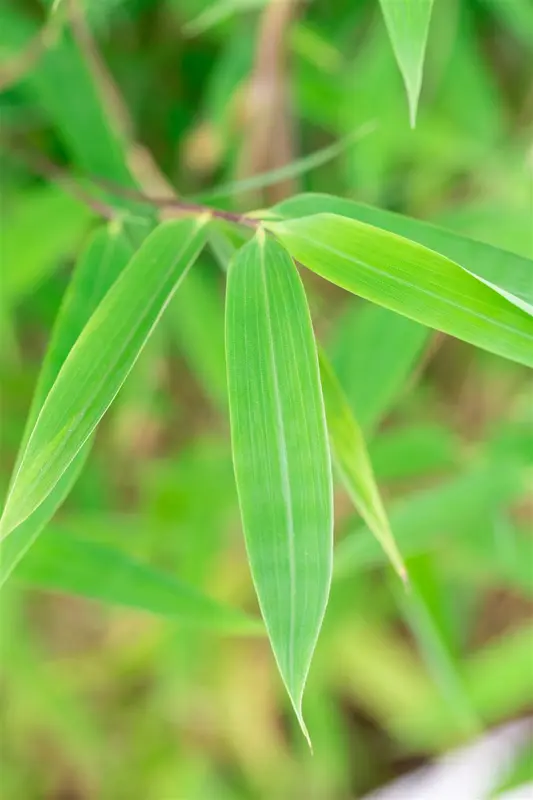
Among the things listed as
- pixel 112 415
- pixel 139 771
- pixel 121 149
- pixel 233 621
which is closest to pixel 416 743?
pixel 139 771

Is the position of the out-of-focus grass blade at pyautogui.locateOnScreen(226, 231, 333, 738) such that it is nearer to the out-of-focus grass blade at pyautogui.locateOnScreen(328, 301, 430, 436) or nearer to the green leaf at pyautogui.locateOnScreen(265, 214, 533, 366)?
the green leaf at pyautogui.locateOnScreen(265, 214, 533, 366)

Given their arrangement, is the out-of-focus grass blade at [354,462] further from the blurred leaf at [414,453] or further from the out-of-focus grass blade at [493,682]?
the out-of-focus grass blade at [493,682]

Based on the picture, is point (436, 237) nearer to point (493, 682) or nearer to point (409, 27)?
point (409, 27)

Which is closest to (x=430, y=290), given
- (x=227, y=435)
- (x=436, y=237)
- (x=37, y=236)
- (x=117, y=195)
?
(x=436, y=237)

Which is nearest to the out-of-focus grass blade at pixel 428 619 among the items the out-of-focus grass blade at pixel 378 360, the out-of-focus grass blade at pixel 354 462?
the out-of-focus grass blade at pixel 378 360

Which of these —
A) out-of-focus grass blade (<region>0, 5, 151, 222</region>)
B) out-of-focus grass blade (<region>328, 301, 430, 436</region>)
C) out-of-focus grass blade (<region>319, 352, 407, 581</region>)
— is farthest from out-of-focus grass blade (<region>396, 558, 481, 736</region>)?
out-of-focus grass blade (<region>0, 5, 151, 222</region>)
